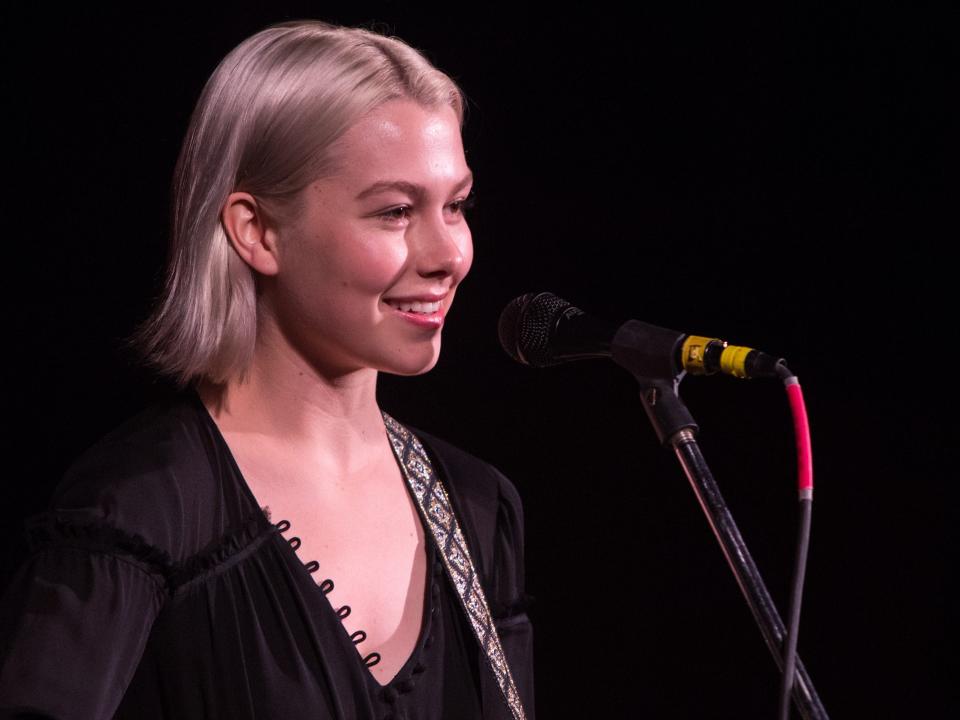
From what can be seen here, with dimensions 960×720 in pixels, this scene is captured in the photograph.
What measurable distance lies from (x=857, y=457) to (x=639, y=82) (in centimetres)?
96

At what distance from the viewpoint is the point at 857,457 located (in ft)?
8.66

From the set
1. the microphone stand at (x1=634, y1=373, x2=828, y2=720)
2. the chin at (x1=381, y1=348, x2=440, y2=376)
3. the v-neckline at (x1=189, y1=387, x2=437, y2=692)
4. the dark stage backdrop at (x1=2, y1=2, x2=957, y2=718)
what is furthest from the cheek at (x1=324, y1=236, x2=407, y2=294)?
the dark stage backdrop at (x1=2, y1=2, x2=957, y2=718)

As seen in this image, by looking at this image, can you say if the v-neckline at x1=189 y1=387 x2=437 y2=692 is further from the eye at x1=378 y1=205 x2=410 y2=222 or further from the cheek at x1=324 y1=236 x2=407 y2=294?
the eye at x1=378 y1=205 x2=410 y2=222

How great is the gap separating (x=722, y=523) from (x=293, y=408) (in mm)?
728

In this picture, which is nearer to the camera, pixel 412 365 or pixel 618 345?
pixel 618 345

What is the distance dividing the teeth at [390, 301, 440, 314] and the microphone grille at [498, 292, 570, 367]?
16cm

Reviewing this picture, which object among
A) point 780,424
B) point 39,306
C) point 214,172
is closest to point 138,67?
point 39,306

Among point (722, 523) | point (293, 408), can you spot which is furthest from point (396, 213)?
point (722, 523)

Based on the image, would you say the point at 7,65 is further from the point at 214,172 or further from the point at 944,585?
the point at 944,585

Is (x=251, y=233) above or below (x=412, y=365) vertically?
above

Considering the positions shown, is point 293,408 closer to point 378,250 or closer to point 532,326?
point 378,250

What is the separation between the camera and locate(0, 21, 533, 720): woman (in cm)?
161

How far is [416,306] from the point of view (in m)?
1.75

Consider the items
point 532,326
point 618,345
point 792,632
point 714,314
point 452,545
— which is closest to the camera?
point 792,632
